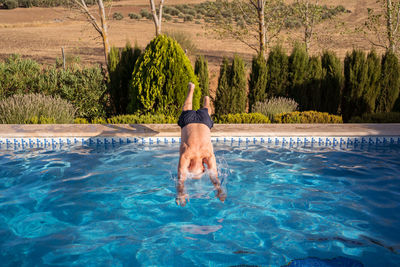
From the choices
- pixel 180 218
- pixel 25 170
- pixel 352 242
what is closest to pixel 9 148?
pixel 25 170

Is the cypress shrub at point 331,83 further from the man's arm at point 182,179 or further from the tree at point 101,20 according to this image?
the tree at point 101,20

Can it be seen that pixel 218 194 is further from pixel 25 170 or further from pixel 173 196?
pixel 25 170

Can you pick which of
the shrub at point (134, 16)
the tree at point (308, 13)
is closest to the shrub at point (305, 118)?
the tree at point (308, 13)

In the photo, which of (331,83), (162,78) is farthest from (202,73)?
(331,83)

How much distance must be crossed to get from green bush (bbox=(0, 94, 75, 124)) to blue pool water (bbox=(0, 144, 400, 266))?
174cm

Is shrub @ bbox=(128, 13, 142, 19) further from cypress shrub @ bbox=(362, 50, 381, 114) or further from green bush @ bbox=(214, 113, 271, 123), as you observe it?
green bush @ bbox=(214, 113, 271, 123)

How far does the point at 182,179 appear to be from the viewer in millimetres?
5199

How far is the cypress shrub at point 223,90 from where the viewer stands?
407 inches

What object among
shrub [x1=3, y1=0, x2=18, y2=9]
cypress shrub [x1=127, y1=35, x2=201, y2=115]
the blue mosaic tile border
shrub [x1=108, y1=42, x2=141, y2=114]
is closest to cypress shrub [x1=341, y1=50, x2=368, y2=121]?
the blue mosaic tile border

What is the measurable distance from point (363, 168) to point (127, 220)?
4.31m

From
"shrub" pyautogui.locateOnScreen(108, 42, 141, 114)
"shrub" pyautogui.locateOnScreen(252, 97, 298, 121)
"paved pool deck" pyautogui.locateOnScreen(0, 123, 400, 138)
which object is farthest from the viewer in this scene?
"shrub" pyautogui.locateOnScreen(108, 42, 141, 114)

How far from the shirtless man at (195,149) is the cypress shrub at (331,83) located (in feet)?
19.6

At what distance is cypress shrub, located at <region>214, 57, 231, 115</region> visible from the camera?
10344mm

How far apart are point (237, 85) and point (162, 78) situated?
244 centimetres
